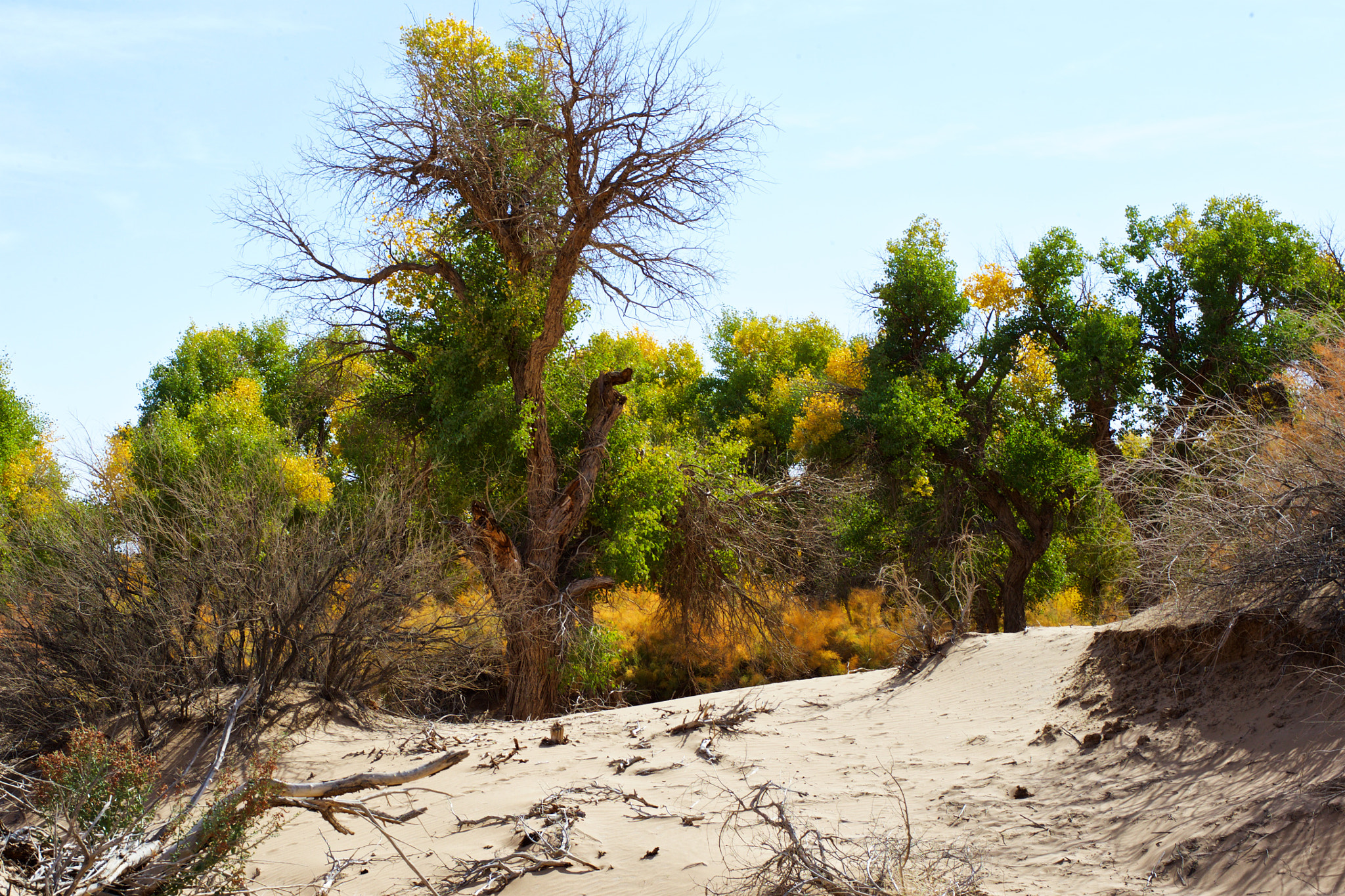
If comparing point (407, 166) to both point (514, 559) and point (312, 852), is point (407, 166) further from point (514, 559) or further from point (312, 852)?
point (312, 852)

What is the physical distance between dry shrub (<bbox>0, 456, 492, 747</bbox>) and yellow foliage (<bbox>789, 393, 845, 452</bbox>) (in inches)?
493

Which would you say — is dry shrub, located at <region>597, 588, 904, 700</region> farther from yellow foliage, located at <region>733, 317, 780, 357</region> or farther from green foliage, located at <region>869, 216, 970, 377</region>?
yellow foliage, located at <region>733, 317, 780, 357</region>

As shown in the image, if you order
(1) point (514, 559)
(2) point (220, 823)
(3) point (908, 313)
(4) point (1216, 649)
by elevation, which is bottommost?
(2) point (220, 823)

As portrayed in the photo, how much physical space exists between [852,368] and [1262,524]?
53.2ft

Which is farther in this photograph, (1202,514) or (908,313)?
(908,313)

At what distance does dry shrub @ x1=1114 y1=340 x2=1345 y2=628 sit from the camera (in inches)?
255

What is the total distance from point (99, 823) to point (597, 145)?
11.8m

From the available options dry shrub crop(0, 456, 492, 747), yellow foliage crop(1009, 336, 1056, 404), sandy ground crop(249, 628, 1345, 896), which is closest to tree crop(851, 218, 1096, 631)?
yellow foliage crop(1009, 336, 1056, 404)

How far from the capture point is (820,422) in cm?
2162

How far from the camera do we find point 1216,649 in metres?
7.05

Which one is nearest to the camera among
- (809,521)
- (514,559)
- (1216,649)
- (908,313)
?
(1216,649)

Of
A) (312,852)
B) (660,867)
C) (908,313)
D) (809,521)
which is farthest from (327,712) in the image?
(908,313)

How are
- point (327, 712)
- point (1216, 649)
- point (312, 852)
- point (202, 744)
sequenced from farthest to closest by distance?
point (327, 712) → point (202, 744) → point (1216, 649) → point (312, 852)

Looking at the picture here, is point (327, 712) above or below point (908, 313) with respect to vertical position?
below
